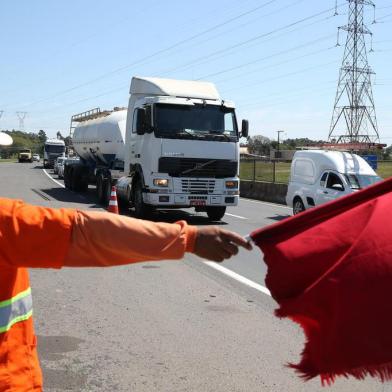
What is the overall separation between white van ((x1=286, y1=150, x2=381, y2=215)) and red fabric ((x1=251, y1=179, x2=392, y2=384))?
1277cm

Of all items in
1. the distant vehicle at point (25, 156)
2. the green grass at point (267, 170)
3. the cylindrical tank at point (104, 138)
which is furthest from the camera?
the distant vehicle at point (25, 156)

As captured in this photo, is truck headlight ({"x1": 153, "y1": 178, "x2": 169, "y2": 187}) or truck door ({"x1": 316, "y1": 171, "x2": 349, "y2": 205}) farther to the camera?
truck door ({"x1": 316, "y1": 171, "x2": 349, "y2": 205})

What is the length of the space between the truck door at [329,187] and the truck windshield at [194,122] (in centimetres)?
276

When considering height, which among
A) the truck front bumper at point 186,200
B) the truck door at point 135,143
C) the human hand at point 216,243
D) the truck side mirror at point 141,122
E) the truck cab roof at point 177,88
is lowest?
the truck front bumper at point 186,200

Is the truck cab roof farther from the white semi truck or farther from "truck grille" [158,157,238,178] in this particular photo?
"truck grille" [158,157,238,178]

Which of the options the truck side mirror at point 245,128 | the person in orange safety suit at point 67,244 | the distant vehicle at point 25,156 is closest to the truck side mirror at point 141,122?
the truck side mirror at point 245,128

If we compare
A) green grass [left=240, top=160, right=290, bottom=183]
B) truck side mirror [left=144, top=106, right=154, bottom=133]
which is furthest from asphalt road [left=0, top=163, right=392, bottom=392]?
green grass [left=240, top=160, right=290, bottom=183]

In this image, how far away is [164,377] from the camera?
171 inches

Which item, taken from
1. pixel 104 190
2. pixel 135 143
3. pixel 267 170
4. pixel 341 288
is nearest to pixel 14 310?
pixel 341 288

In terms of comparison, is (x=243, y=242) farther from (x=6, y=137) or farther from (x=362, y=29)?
(x=362, y=29)

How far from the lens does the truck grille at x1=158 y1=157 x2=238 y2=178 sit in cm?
1412

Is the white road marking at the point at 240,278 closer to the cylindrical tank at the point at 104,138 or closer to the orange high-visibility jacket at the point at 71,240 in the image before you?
the orange high-visibility jacket at the point at 71,240

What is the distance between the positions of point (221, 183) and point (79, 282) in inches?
289

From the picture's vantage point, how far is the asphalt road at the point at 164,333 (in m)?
4.29
